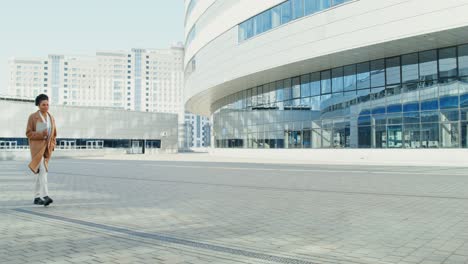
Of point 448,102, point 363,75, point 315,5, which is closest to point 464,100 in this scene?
point 448,102

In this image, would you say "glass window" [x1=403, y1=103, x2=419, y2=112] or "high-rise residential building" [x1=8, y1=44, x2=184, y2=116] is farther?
"high-rise residential building" [x1=8, y1=44, x2=184, y2=116]

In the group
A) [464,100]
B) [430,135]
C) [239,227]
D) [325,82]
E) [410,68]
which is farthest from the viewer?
[325,82]

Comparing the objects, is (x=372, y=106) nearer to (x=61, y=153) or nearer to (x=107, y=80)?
(x=61, y=153)

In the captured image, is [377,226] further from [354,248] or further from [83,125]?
[83,125]

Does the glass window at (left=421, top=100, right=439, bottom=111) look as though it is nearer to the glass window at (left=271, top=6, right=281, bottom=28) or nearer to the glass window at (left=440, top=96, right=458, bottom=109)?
the glass window at (left=440, top=96, right=458, bottom=109)

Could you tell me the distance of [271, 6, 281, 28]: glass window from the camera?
1184 inches

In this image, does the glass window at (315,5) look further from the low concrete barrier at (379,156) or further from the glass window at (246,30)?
the low concrete barrier at (379,156)

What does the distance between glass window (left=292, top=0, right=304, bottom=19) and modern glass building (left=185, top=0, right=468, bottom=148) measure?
0.09 m

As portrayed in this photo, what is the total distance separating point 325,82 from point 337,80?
1198mm

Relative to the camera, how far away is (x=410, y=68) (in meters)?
26.1

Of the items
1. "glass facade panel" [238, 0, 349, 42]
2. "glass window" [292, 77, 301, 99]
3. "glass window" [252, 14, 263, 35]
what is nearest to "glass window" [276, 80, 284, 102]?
"glass window" [292, 77, 301, 99]

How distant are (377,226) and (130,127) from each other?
237 feet

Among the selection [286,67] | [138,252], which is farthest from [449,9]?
[138,252]

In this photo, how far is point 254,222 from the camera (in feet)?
20.9
